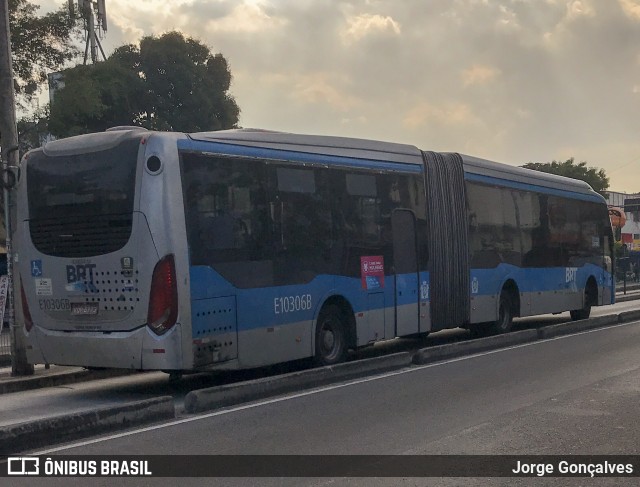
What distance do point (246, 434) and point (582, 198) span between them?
17205 millimetres

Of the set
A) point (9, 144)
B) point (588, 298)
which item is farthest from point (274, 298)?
point (588, 298)

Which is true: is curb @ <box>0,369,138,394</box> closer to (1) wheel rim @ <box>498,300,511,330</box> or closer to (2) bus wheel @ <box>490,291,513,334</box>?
(2) bus wheel @ <box>490,291,513,334</box>

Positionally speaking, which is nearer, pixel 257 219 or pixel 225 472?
pixel 225 472

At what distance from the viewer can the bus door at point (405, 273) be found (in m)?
16.0

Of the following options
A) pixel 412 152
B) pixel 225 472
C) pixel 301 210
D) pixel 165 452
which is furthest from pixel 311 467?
pixel 412 152

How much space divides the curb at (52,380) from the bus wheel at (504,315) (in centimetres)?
821

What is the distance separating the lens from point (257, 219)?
1284 centimetres

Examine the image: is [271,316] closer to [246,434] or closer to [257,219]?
[257,219]

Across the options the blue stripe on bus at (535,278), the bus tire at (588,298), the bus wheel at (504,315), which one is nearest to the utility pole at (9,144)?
the blue stripe on bus at (535,278)

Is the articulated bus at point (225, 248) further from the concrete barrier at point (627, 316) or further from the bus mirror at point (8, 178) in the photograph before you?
the concrete barrier at point (627, 316)

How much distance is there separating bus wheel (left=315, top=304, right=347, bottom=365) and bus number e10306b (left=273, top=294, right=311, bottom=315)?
53 cm

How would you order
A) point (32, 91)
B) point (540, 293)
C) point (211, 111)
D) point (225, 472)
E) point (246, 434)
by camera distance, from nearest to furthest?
point (225, 472), point (246, 434), point (540, 293), point (32, 91), point (211, 111)

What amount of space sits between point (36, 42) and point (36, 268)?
62.9ft

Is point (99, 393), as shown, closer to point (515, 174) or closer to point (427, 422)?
point (427, 422)
